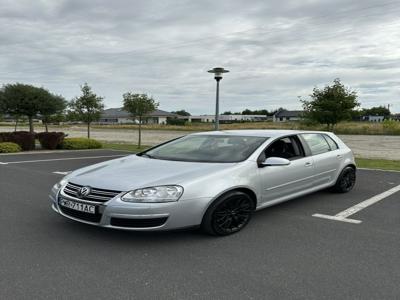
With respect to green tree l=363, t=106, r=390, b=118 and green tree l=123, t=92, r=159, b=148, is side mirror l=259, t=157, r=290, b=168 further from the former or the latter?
green tree l=363, t=106, r=390, b=118

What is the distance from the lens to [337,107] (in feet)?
54.2

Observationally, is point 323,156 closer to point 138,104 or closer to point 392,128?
point 138,104

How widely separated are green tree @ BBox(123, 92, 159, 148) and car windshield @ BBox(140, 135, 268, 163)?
13.2 m

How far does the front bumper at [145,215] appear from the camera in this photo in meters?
3.78

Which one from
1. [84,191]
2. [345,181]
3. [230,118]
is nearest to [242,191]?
[84,191]

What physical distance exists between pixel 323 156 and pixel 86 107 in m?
16.7

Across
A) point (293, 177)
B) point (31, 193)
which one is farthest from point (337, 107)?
point (31, 193)

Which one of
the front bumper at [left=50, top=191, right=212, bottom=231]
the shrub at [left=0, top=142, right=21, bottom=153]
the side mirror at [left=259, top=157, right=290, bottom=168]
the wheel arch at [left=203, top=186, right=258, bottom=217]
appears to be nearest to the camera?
the front bumper at [left=50, top=191, right=212, bottom=231]

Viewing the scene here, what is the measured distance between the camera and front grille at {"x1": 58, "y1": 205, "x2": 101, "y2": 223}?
3907 mm

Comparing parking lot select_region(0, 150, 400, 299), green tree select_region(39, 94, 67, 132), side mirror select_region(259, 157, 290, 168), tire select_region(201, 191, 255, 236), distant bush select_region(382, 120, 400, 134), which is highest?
green tree select_region(39, 94, 67, 132)

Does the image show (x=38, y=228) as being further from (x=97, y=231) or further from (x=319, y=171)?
(x=319, y=171)

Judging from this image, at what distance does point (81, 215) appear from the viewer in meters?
4.04

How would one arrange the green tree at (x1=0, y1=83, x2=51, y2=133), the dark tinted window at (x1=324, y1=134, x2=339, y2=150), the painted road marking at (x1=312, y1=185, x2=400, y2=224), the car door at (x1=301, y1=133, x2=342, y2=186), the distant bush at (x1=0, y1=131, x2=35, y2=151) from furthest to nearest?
the green tree at (x1=0, y1=83, x2=51, y2=133)
the distant bush at (x1=0, y1=131, x2=35, y2=151)
the dark tinted window at (x1=324, y1=134, x2=339, y2=150)
the car door at (x1=301, y1=133, x2=342, y2=186)
the painted road marking at (x1=312, y1=185, x2=400, y2=224)

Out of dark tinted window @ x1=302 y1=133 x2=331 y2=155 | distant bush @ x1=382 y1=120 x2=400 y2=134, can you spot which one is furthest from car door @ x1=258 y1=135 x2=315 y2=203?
distant bush @ x1=382 y1=120 x2=400 y2=134
